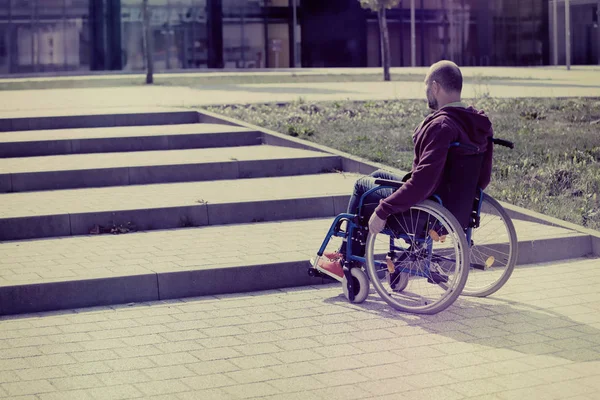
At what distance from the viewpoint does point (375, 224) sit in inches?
233

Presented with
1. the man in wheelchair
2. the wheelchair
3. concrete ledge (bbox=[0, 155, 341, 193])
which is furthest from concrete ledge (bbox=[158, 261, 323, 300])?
concrete ledge (bbox=[0, 155, 341, 193])

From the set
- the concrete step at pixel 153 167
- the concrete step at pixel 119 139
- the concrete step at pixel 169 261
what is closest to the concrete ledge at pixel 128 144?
the concrete step at pixel 119 139

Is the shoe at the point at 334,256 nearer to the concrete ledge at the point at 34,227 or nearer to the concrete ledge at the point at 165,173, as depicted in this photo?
the concrete ledge at the point at 34,227

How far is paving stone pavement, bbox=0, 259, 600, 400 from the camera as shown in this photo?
4.62 meters

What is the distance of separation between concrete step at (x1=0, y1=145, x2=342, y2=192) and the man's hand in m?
4.65

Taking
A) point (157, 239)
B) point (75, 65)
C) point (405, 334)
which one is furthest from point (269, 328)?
point (75, 65)

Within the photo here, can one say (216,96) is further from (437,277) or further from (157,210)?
(437,277)

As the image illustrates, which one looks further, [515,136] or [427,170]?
[515,136]

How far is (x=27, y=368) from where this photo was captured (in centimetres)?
506

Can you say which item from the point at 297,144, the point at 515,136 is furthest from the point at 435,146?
the point at 515,136

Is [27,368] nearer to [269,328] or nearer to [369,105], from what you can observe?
[269,328]

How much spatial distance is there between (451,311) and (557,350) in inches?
39.8

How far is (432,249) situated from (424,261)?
143mm

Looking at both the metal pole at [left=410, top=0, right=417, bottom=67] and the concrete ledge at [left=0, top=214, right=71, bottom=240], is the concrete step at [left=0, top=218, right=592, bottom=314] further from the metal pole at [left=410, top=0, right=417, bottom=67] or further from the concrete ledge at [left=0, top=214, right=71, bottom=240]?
the metal pole at [left=410, top=0, right=417, bottom=67]
